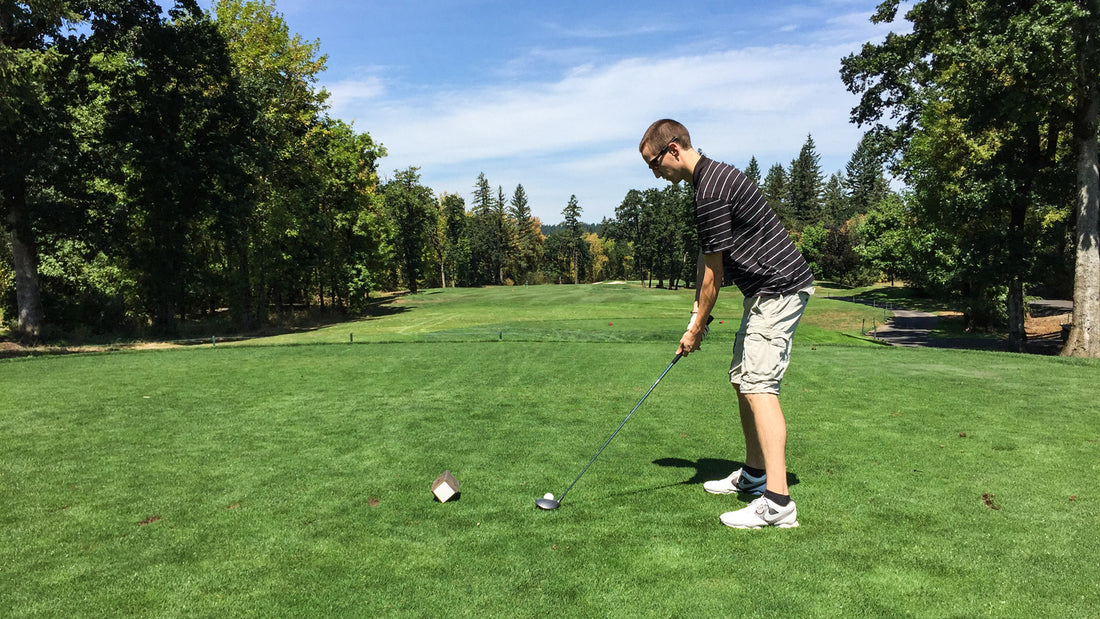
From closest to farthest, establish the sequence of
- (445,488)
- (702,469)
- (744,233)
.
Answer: (744,233) → (445,488) → (702,469)

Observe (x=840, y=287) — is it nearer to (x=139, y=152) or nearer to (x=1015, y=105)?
(x=1015, y=105)

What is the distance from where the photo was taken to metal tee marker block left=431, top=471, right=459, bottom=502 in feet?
14.0

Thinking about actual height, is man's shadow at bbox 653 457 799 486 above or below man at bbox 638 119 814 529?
below

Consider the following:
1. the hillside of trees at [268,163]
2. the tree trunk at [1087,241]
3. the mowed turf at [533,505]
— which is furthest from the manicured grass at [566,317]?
the mowed turf at [533,505]

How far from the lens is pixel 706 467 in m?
5.05

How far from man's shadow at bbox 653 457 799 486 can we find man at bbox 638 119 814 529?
2.53 ft

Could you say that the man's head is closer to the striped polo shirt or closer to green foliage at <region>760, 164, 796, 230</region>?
the striped polo shirt

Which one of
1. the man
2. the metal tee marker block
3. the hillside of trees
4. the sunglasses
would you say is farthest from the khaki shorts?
the hillside of trees

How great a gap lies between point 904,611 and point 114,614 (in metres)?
4.02

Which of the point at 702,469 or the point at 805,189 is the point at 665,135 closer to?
the point at 702,469

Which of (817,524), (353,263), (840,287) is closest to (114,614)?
(817,524)

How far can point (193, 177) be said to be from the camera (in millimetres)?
23766

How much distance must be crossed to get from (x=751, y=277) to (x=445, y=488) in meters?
2.86

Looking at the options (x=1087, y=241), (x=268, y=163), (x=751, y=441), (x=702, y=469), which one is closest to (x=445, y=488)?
(x=702, y=469)
